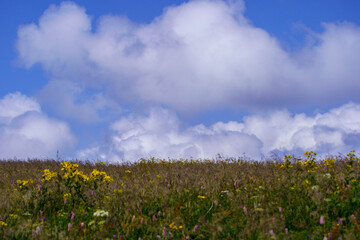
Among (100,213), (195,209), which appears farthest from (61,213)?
(195,209)

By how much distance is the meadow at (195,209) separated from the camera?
16.5 ft

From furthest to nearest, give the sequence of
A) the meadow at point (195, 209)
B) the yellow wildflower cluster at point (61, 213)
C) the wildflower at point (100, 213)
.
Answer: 1. the yellow wildflower cluster at point (61, 213)
2. the wildflower at point (100, 213)
3. the meadow at point (195, 209)

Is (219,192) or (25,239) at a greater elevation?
(219,192)

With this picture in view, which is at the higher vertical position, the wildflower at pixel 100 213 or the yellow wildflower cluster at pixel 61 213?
the wildflower at pixel 100 213

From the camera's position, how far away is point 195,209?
5.97m

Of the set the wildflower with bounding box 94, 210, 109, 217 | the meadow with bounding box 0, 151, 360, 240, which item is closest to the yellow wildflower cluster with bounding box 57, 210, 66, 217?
the meadow with bounding box 0, 151, 360, 240

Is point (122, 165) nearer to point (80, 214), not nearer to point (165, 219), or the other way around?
point (80, 214)

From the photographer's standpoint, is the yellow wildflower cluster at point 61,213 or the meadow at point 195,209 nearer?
the meadow at point 195,209

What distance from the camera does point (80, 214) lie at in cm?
608

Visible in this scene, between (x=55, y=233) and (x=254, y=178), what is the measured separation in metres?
4.24

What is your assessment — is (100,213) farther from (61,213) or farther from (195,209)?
(195,209)

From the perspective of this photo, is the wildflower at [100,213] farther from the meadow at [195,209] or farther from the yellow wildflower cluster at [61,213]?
the yellow wildflower cluster at [61,213]

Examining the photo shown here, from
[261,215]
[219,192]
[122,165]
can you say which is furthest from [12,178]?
[261,215]

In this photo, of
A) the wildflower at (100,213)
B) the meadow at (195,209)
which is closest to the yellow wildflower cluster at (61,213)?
the meadow at (195,209)
